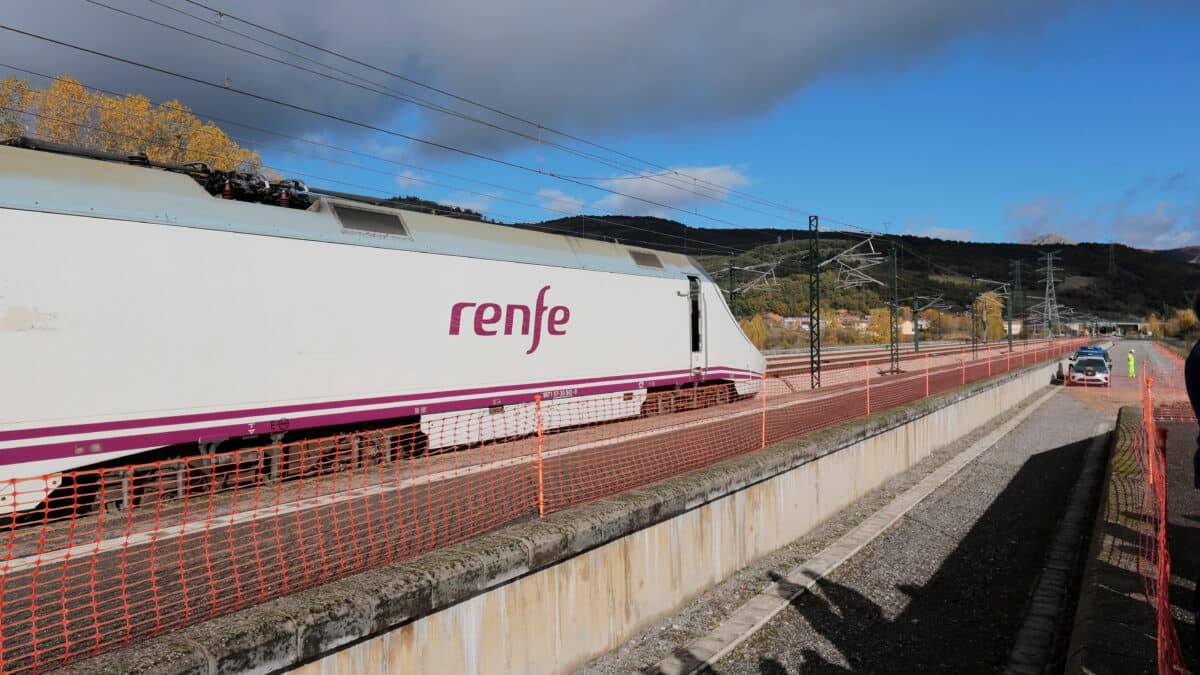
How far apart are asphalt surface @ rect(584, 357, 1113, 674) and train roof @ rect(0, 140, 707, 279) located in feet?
23.4

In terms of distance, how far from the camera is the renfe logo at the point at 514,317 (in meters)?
12.0

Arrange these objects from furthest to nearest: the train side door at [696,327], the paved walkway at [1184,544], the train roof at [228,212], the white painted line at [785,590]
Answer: the train side door at [696,327], the train roof at [228,212], the white painted line at [785,590], the paved walkway at [1184,544]

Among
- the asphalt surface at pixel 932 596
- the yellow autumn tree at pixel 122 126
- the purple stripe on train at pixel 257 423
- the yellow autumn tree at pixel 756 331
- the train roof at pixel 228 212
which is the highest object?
the yellow autumn tree at pixel 122 126

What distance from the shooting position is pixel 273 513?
7.39m

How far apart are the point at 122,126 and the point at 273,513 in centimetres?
4039

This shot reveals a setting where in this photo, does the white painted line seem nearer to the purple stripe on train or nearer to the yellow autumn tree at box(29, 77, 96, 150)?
the purple stripe on train

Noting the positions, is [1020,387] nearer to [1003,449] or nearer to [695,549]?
[1003,449]

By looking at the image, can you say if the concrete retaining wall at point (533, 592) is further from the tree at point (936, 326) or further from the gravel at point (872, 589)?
the tree at point (936, 326)

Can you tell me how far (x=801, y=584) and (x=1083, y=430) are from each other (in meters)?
19.6

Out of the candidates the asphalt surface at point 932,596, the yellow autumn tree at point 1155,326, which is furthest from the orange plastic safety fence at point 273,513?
the yellow autumn tree at point 1155,326

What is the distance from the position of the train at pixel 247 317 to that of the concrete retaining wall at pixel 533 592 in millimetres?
2014

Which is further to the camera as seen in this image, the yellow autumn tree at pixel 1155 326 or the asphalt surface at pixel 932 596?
the yellow autumn tree at pixel 1155 326

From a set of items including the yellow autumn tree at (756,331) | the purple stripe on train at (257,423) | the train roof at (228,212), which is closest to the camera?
the purple stripe on train at (257,423)

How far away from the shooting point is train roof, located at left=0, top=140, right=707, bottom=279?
25.0 feet
